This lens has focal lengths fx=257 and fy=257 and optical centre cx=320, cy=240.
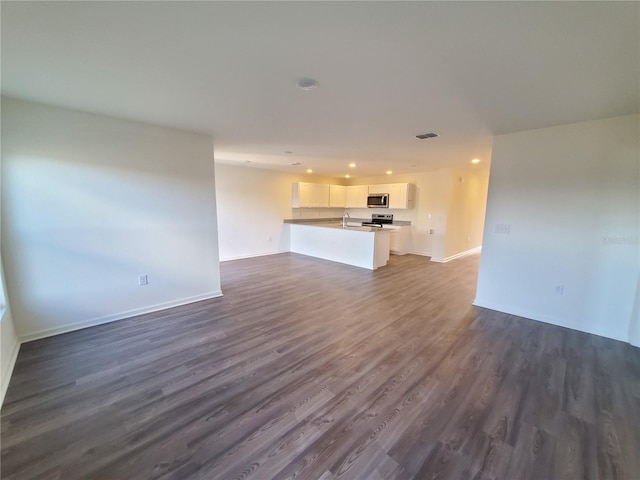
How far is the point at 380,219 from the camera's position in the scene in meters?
8.11

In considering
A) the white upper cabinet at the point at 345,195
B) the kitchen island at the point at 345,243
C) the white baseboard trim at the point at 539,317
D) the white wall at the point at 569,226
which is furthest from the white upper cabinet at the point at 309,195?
the white baseboard trim at the point at 539,317

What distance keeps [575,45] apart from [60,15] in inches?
114

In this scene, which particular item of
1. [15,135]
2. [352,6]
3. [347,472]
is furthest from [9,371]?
[352,6]

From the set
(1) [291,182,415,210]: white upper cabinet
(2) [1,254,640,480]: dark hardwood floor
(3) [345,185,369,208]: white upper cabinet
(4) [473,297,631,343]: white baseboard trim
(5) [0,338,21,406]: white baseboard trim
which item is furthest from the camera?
(3) [345,185,369,208]: white upper cabinet

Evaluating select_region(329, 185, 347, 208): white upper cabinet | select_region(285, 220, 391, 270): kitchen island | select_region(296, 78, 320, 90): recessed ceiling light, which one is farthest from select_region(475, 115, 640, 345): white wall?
select_region(329, 185, 347, 208): white upper cabinet

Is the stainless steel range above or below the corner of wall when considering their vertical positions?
above

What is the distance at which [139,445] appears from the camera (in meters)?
1.56

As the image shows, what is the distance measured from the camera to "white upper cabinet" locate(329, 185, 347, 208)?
327 inches

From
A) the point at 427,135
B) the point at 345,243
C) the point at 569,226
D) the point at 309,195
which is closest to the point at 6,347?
the point at 427,135

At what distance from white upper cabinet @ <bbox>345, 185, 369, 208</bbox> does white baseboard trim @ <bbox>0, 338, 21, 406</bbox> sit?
756 cm

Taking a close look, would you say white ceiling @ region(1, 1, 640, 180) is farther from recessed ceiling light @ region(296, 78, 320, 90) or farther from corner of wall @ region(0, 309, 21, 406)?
corner of wall @ region(0, 309, 21, 406)

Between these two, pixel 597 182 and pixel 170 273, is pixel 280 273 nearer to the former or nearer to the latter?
pixel 170 273

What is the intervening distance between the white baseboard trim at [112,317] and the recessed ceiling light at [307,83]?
3.22 meters

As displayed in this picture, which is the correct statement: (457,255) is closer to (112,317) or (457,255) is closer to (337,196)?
(337,196)
